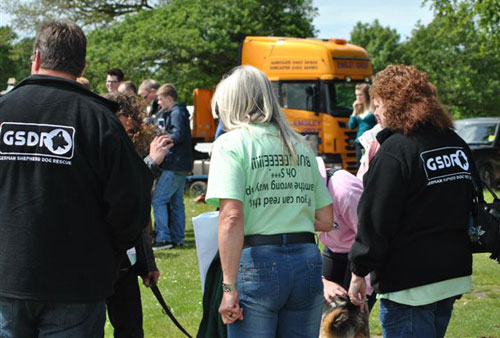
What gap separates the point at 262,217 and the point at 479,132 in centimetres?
1953

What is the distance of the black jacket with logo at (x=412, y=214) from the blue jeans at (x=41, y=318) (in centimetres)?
137

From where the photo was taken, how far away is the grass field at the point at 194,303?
20.6ft

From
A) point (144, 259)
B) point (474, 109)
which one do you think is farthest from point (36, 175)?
point (474, 109)

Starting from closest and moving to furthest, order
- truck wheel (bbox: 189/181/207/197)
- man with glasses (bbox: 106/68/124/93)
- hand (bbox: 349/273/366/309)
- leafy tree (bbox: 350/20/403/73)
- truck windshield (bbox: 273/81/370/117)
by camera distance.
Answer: hand (bbox: 349/273/366/309), man with glasses (bbox: 106/68/124/93), truck wheel (bbox: 189/181/207/197), truck windshield (bbox: 273/81/370/117), leafy tree (bbox: 350/20/403/73)

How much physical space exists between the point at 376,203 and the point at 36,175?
5.10 feet

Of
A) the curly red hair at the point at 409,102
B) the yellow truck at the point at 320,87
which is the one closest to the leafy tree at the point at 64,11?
the yellow truck at the point at 320,87

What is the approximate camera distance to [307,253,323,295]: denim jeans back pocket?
3.37 m

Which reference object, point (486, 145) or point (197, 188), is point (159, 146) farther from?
point (486, 145)

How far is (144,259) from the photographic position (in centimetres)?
437

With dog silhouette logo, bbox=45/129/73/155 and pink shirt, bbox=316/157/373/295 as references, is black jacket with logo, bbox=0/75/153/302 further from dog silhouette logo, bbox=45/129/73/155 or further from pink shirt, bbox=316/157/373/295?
pink shirt, bbox=316/157/373/295

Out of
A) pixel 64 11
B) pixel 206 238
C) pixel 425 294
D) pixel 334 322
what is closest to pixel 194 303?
pixel 334 322

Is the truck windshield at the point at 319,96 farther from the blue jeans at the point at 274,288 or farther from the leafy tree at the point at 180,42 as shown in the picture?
the blue jeans at the point at 274,288

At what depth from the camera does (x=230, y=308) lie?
3262 mm

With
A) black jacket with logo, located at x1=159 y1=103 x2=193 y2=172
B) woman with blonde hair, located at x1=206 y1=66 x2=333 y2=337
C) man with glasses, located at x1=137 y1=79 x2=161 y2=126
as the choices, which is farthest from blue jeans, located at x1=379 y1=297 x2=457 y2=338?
man with glasses, located at x1=137 y1=79 x2=161 y2=126
